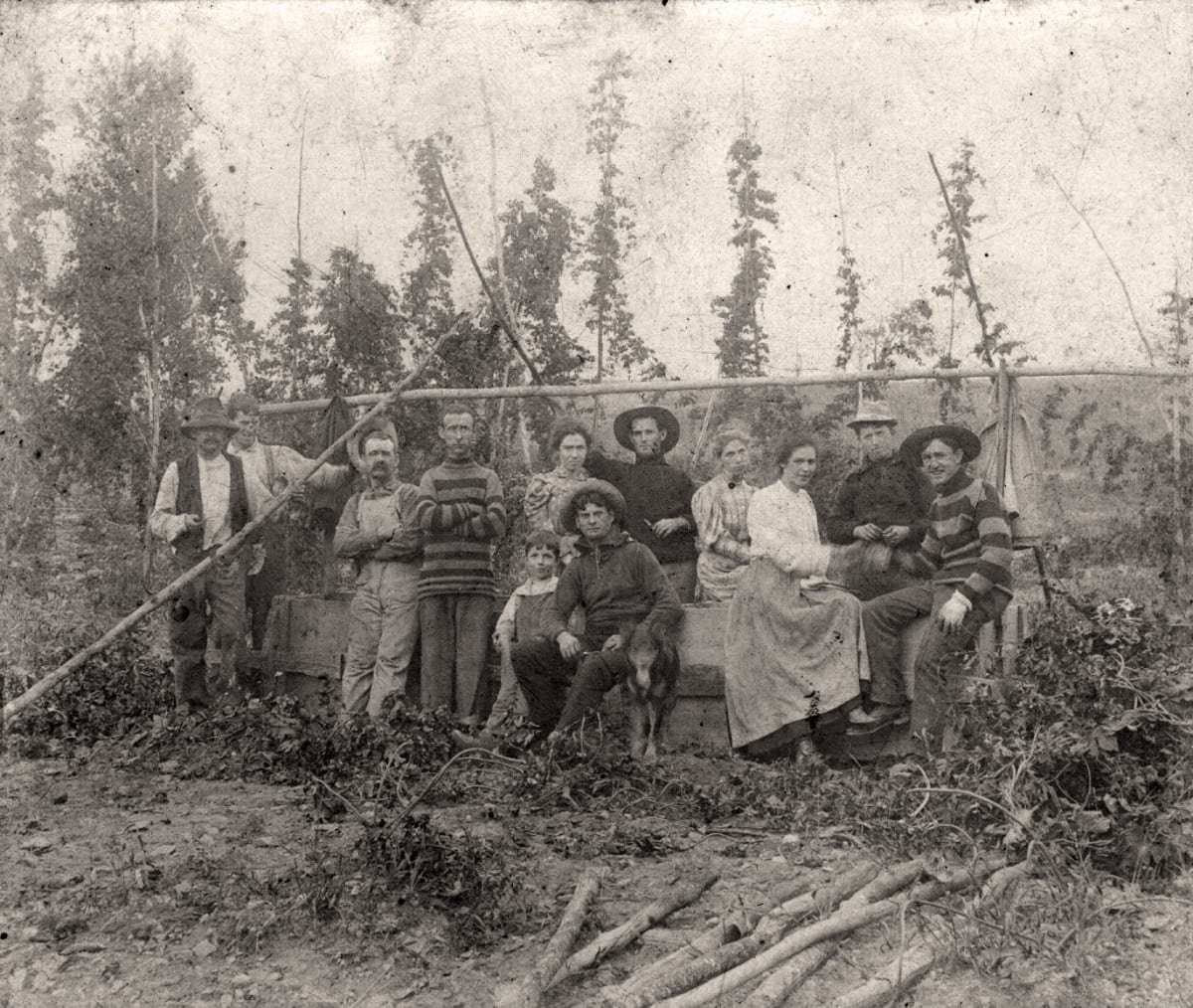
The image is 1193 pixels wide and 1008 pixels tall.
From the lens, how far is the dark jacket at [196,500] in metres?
7.29

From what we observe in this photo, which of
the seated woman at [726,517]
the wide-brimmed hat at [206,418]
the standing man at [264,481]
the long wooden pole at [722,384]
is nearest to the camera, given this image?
the long wooden pole at [722,384]

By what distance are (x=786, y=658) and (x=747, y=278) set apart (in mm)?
2566

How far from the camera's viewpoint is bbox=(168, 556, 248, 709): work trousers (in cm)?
721

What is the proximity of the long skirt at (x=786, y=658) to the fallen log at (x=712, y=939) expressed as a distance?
2.21 metres

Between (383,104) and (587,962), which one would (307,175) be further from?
(587,962)

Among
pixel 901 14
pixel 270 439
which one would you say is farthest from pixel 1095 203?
pixel 270 439

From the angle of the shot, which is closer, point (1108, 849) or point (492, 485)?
point (1108, 849)

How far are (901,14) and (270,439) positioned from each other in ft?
15.8

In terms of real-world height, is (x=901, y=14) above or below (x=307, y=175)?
above

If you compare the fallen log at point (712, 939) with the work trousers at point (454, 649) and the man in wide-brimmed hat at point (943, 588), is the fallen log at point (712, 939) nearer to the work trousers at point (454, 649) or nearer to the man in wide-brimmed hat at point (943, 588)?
the man in wide-brimmed hat at point (943, 588)

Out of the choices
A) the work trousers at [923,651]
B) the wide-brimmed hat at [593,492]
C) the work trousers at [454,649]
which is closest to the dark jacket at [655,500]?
the wide-brimmed hat at [593,492]

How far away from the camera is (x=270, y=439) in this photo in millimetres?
7789

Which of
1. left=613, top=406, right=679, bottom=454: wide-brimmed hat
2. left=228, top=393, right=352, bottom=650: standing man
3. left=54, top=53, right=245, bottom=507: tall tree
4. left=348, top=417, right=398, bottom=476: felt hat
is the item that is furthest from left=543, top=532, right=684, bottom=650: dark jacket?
left=54, top=53, right=245, bottom=507: tall tree

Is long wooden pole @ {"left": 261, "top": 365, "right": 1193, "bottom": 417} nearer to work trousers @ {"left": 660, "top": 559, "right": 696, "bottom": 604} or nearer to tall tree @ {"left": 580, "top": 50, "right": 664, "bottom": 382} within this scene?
tall tree @ {"left": 580, "top": 50, "right": 664, "bottom": 382}
